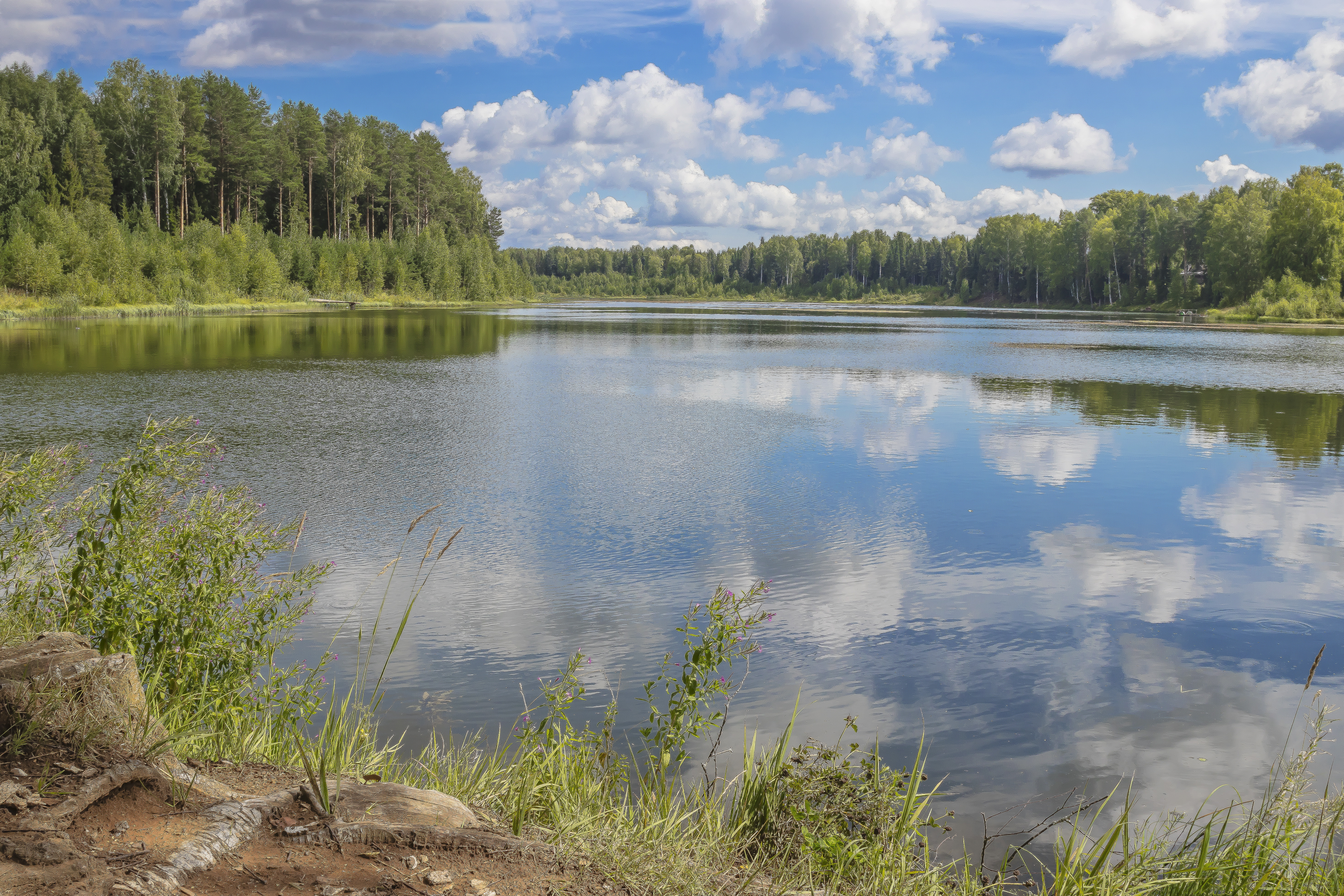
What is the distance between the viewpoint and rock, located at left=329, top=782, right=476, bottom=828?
140 inches

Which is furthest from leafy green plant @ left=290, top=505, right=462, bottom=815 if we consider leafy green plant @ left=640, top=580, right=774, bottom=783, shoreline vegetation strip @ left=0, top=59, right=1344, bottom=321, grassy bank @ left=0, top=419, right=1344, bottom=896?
shoreline vegetation strip @ left=0, top=59, right=1344, bottom=321

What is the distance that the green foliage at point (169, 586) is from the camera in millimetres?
5160

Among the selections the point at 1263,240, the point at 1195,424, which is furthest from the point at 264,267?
the point at 1263,240

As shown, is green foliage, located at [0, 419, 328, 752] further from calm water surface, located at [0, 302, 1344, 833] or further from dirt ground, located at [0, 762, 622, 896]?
dirt ground, located at [0, 762, 622, 896]

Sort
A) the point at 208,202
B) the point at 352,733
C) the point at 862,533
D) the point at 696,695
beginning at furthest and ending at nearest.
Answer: the point at 208,202 < the point at 862,533 < the point at 352,733 < the point at 696,695

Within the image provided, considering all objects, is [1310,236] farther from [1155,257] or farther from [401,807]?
[401,807]

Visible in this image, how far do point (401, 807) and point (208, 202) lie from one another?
4009 inches

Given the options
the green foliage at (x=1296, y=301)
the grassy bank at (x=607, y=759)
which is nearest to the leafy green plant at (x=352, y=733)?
the grassy bank at (x=607, y=759)

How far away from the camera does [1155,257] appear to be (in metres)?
113

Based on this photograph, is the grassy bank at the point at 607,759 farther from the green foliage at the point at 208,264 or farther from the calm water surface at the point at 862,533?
the green foliage at the point at 208,264

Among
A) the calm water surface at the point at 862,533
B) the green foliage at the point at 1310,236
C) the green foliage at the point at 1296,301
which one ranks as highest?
the green foliage at the point at 1310,236

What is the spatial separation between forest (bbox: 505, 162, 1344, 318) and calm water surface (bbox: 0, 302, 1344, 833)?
69.6m

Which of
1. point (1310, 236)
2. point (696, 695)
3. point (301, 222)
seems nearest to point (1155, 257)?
point (1310, 236)

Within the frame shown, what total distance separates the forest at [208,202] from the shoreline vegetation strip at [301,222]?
0.18m
